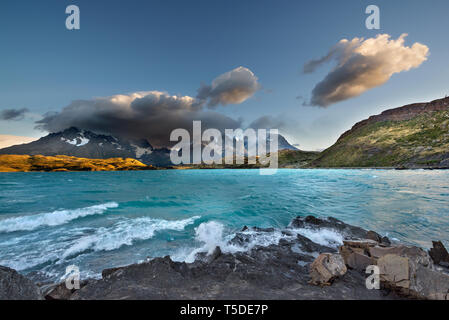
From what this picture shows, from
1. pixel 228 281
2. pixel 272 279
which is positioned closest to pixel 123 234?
pixel 228 281

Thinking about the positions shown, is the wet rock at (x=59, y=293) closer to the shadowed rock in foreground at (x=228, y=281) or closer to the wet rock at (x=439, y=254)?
the shadowed rock in foreground at (x=228, y=281)

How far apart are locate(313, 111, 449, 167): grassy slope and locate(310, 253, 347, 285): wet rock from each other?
132 m

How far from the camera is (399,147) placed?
11794 cm

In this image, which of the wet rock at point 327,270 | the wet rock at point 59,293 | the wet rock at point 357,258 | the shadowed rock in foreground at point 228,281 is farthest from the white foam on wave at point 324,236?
the wet rock at point 59,293

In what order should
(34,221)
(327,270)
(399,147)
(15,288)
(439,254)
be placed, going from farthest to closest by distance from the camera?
(399,147) < (34,221) < (439,254) < (327,270) < (15,288)

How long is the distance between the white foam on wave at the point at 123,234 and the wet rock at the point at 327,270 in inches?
433

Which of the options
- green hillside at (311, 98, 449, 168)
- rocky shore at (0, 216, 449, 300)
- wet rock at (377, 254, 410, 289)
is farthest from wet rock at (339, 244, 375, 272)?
green hillside at (311, 98, 449, 168)

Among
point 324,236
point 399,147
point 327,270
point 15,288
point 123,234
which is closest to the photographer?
point 15,288

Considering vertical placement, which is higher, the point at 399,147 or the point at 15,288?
the point at 399,147

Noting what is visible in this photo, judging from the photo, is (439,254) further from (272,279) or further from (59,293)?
(59,293)

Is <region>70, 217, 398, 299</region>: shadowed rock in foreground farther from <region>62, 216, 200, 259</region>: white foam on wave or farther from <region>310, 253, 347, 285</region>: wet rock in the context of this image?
<region>62, 216, 200, 259</region>: white foam on wave

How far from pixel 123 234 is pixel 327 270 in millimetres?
13480

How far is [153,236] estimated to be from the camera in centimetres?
1244
